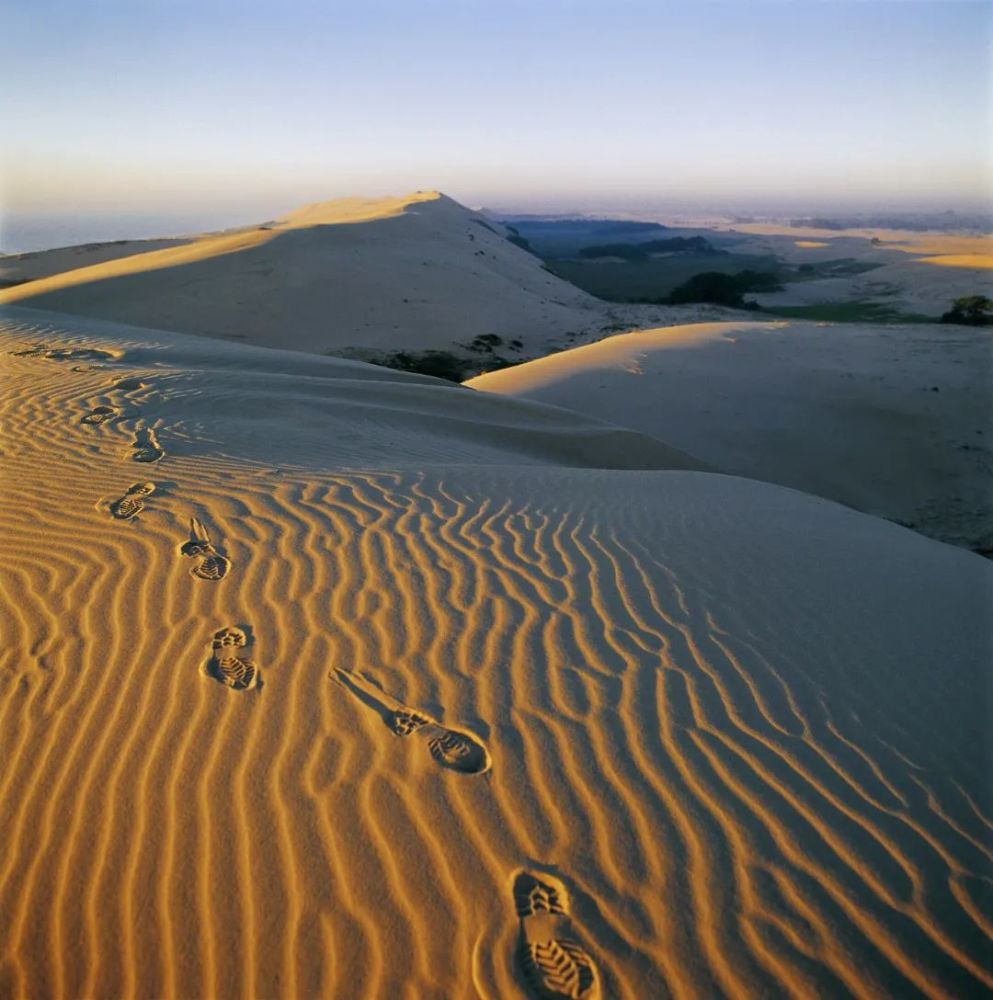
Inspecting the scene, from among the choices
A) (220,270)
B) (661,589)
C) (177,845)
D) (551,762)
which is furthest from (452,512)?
(220,270)

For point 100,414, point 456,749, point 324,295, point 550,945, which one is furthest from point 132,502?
point 324,295

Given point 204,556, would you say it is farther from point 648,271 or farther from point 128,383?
point 648,271

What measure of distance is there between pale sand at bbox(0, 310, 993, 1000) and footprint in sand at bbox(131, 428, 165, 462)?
63 centimetres

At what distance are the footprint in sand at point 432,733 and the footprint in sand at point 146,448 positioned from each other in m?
3.84

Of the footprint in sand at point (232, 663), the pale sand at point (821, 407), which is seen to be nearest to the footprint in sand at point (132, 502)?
the footprint in sand at point (232, 663)

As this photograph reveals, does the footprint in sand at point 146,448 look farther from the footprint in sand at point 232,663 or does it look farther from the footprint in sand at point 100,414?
the footprint in sand at point 232,663

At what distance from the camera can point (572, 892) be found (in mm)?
2426

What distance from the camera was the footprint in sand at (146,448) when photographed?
6191 mm

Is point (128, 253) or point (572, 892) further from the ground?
point (128, 253)

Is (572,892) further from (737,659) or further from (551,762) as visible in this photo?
(737,659)

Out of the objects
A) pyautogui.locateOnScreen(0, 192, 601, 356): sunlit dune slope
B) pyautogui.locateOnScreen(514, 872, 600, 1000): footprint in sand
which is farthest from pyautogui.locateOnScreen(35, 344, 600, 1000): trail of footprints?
pyautogui.locateOnScreen(0, 192, 601, 356): sunlit dune slope

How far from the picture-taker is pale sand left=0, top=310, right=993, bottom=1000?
2.31 m

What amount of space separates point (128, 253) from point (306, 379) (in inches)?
1473

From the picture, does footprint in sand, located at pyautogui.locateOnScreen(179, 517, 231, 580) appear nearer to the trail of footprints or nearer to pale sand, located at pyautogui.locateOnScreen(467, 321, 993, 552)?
the trail of footprints
